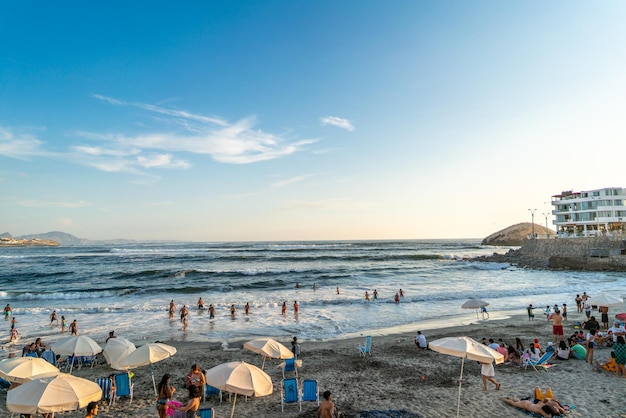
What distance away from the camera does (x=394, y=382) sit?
11258 mm

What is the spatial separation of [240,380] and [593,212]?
214ft

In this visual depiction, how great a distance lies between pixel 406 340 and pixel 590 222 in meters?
54.5

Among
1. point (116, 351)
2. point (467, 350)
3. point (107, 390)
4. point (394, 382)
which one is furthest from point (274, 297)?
point (467, 350)

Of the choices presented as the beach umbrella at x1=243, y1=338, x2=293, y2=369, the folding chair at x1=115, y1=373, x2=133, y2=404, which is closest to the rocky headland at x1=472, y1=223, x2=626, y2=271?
the beach umbrella at x1=243, y1=338, x2=293, y2=369

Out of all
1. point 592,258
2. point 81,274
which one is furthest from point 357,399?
point 81,274

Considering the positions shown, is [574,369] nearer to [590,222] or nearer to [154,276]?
[154,276]

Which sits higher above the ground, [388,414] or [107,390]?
[388,414]

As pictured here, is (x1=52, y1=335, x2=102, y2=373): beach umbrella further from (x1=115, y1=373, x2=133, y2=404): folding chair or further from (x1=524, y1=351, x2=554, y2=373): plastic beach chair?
(x1=524, y1=351, x2=554, y2=373): plastic beach chair

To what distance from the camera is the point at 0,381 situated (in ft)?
36.2

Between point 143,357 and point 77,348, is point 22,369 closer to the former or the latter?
point 143,357

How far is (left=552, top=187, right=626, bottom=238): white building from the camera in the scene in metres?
54.3

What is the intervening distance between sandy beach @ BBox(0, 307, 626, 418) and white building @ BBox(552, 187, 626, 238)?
47811mm

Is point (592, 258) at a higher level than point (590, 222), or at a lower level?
lower

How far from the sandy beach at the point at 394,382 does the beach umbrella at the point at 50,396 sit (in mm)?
3287
